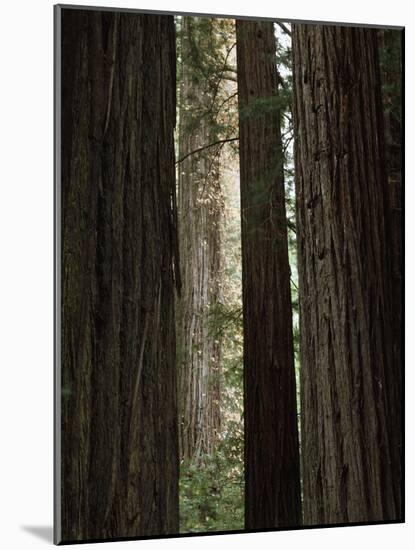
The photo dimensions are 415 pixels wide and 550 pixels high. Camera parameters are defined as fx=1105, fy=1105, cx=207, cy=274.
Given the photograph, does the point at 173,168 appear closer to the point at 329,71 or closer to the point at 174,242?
the point at 174,242

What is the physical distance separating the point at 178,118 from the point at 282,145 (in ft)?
1.87

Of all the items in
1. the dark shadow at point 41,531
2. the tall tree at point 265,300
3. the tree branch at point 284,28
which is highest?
the tree branch at point 284,28

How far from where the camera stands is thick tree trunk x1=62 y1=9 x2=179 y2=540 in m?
5.20

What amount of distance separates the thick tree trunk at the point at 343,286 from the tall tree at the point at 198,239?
476mm

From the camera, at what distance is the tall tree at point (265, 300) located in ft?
18.2

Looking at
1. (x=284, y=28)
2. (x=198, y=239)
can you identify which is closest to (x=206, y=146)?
(x=198, y=239)

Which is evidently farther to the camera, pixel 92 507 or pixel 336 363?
pixel 336 363

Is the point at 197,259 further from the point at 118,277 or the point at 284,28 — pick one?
the point at 284,28

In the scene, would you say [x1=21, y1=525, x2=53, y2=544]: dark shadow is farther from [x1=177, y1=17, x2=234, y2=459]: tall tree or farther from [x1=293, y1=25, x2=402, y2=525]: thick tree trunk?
[x1=293, y1=25, x2=402, y2=525]: thick tree trunk

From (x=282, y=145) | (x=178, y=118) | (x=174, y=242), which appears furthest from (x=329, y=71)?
(x=174, y=242)

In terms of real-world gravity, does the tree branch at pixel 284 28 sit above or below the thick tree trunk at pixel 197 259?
above

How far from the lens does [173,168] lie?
5.40 metres

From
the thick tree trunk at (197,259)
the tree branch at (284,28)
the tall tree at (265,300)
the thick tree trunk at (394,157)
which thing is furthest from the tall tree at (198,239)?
the thick tree trunk at (394,157)

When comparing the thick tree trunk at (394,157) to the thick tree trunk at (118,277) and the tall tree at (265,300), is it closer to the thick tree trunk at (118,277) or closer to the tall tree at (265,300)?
the tall tree at (265,300)
